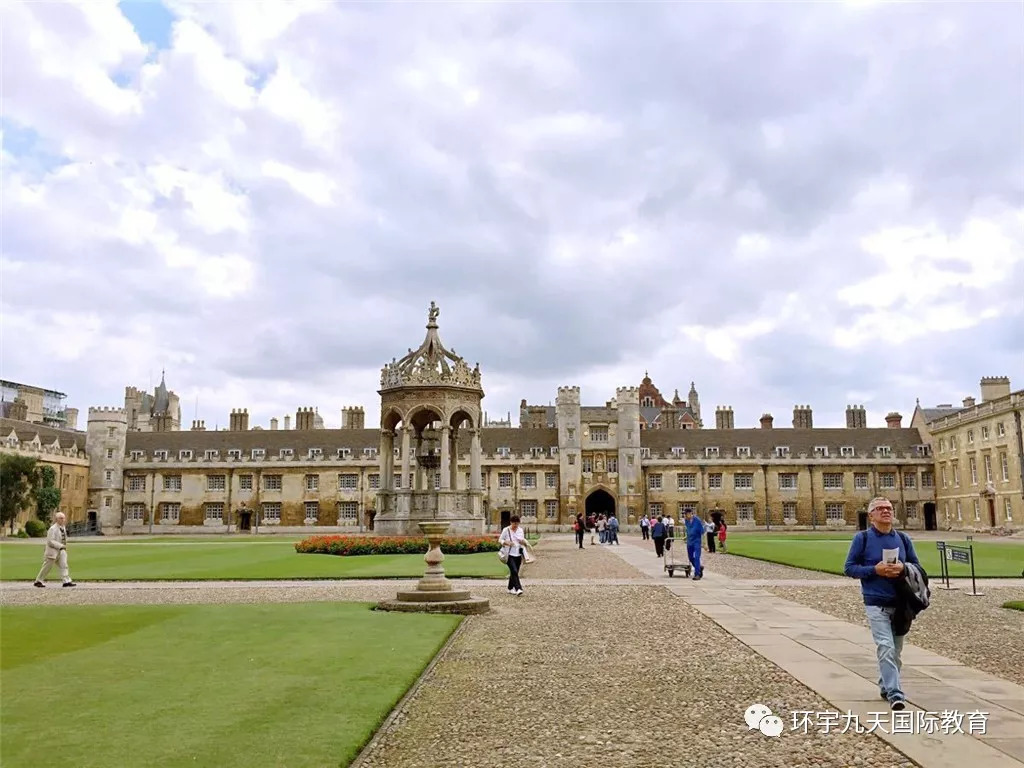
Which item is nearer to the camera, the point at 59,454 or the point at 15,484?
the point at 15,484

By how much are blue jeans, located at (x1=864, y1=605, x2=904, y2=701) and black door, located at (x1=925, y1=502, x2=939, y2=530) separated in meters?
74.1

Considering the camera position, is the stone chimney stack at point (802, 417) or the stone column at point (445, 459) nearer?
the stone column at point (445, 459)

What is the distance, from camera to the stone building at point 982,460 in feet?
189

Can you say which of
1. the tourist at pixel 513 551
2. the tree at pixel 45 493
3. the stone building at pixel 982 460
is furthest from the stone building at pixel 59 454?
the stone building at pixel 982 460

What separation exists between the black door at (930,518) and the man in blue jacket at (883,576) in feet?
243

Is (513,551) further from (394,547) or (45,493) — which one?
(45,493)

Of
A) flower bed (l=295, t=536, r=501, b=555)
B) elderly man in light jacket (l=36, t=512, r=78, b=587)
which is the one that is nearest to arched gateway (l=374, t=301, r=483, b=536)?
flower bed (l=295, t=536, r=501, b=555)

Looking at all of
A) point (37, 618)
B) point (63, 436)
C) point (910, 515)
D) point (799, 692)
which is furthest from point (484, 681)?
point (63, 436)

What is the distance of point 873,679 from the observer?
8672 mm

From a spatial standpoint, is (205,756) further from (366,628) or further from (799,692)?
(366,628)

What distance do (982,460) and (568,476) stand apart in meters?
32.7

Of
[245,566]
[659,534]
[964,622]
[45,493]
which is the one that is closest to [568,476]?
[45,493]

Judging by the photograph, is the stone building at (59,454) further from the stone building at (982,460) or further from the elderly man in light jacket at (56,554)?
the stone building at (982,460)

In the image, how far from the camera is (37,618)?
13.7m
